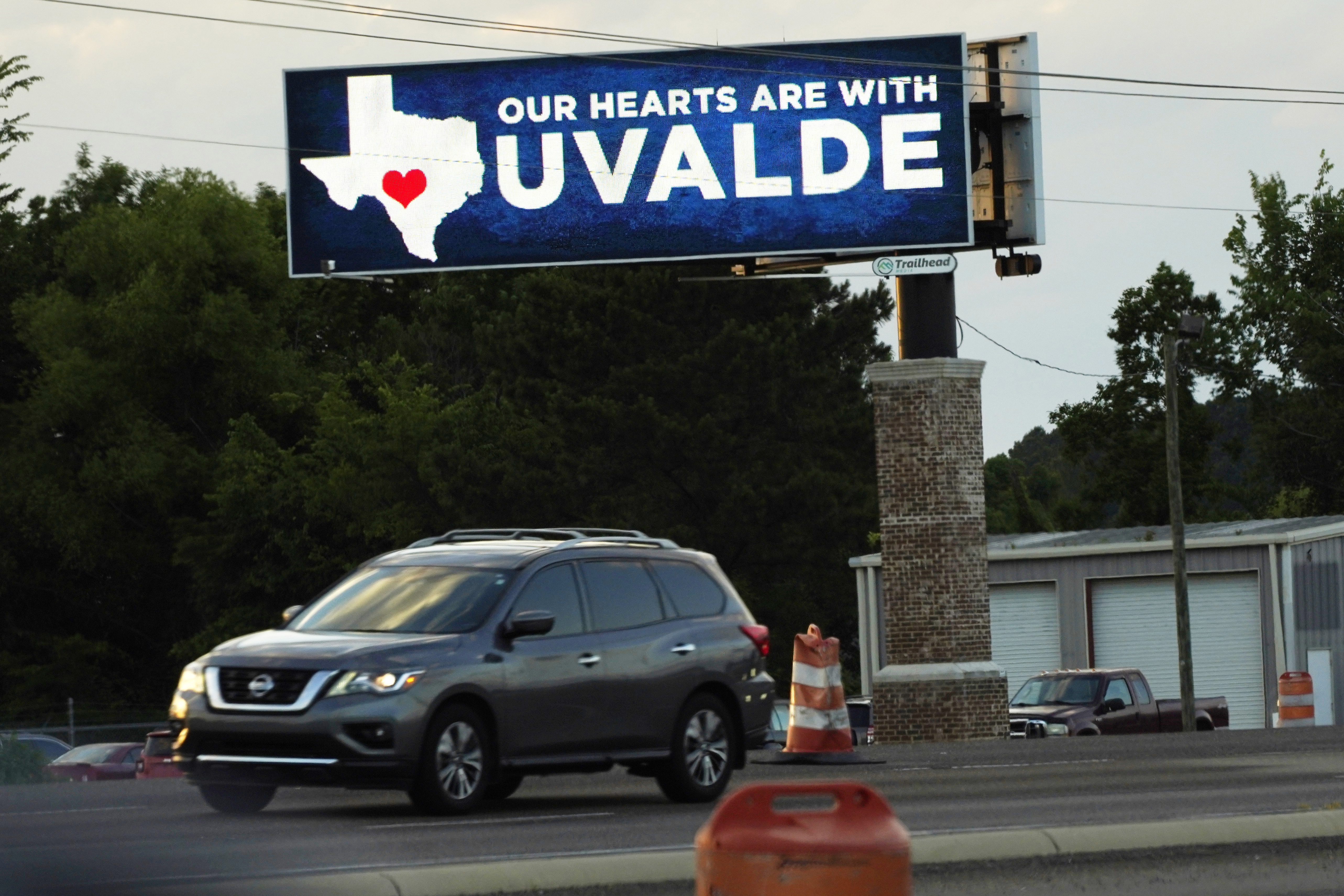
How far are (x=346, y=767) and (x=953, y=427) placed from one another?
59.8 feet

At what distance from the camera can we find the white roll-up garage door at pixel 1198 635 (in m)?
46.7

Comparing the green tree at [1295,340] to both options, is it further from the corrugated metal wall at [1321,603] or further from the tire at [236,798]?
the tire at [236,798]

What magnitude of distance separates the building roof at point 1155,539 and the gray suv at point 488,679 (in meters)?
31.4

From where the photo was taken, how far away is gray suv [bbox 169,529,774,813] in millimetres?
13344

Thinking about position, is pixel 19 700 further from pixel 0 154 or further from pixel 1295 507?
pixel 1295 507

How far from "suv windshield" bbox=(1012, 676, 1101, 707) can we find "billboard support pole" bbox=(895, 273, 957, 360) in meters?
6.61

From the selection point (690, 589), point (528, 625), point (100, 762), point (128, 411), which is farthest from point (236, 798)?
point (128, 411)

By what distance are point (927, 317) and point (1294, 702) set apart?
8.90 m

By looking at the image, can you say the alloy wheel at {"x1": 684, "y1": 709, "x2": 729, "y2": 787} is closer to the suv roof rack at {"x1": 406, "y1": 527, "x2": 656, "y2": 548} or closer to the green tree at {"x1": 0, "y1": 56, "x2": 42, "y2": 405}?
the suv roof rack at {"x1": 406, "y1": 527, "x2": 656, "y2": 548}

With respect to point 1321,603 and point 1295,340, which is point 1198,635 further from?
point 1295,340

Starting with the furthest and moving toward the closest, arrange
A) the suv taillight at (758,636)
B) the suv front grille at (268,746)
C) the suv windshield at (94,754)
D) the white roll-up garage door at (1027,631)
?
1. the white roll-up garage door at (1027,631)
2. the suv windshield at (94,754)
3. the suv taillight at (758,636)
4. the suv front grille at (268,746)

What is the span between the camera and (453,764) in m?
13.8

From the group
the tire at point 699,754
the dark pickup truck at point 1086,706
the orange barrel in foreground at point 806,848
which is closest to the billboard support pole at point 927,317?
the dark pickup truck at point 1086,706

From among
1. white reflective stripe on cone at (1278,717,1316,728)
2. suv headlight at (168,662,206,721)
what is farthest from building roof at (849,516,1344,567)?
suv headlight at (168,662,206,721)
